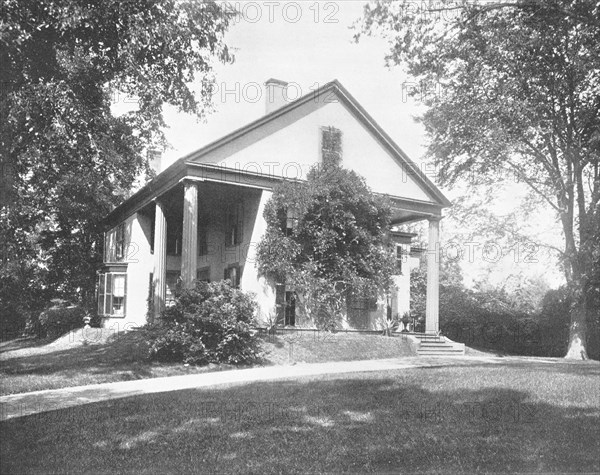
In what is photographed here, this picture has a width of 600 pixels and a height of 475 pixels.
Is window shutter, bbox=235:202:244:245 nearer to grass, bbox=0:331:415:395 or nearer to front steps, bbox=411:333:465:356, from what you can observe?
grass, bbox=0:331:415:395

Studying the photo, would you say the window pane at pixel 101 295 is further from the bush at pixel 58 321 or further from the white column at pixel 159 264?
the white column at pixel 159 264

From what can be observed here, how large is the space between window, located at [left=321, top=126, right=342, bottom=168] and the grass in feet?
21.0

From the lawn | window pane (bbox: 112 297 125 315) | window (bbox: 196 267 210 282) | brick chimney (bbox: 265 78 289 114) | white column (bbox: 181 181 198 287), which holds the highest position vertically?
brick chimney (bbox: 265 78 289 114)

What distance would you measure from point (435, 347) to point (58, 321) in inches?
732

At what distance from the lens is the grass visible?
11.0 m

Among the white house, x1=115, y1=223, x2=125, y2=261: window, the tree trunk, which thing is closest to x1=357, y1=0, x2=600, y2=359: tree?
the tree trunk

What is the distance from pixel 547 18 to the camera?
9.30m

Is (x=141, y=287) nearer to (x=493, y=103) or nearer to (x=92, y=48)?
(x=92, y=48)

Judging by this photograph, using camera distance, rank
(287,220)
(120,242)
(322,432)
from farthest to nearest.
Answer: (120,242) < (287,220) < (322,432)

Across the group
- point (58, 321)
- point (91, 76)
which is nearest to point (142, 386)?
point (91, 76)

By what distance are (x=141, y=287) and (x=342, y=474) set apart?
22.1m

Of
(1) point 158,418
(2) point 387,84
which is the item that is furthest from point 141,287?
(1) point 158,418

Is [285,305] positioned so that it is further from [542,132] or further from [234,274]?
[542,132]

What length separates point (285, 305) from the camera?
61.9 feet
